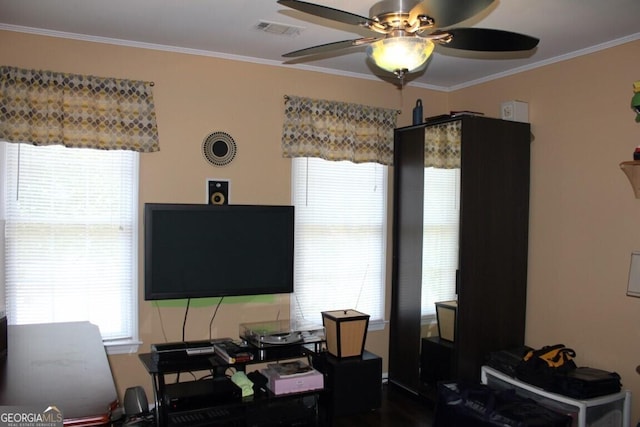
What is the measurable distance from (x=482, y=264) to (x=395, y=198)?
96cm

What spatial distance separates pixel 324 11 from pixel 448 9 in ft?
1.45

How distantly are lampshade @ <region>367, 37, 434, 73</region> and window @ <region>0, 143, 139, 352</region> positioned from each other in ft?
6.86

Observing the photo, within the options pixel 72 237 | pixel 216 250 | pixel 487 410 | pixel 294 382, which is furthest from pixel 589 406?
pixel 72 237

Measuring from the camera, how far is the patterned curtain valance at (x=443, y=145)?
376cm

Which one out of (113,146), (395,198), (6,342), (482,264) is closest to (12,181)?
(113,146)

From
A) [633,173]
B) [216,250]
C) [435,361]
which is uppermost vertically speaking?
[633,173]

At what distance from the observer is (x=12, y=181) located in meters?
3.30

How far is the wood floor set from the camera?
364 cm

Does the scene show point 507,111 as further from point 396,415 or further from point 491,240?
point 396,415

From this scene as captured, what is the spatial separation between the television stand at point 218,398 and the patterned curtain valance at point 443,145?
1590 mm

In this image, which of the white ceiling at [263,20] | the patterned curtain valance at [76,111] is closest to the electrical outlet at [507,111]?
the white ceiling at [263,20]

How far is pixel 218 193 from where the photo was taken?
12.5 feet

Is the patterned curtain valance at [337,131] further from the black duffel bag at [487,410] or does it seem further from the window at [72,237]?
the black duffel bag at [487,410]

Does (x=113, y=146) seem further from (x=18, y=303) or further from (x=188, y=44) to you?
(x=18, y=303)
